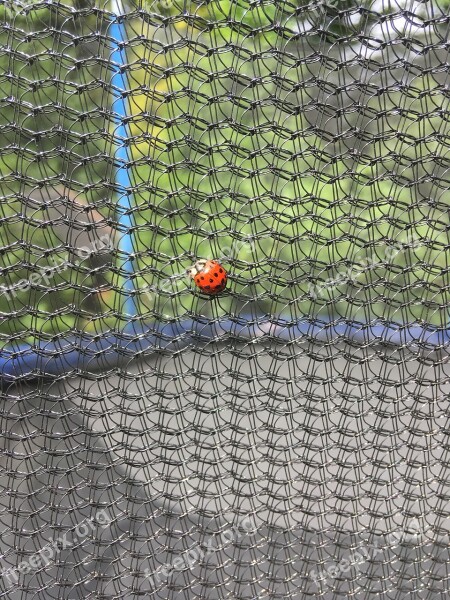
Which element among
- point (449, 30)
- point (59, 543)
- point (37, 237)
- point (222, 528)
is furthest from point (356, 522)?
point (37, 237)

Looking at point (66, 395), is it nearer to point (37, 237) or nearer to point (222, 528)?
point (222, 528)

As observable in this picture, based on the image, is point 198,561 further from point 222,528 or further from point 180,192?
point 180,192

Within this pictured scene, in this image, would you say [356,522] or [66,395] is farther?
[356,522]

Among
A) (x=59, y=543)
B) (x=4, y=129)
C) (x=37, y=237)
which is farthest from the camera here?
(x=37, y=237)

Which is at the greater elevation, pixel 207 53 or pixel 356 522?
pixel 207 53

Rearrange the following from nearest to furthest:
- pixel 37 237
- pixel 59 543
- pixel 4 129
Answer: pixel 4 129
pixel 59 543
pixel 37 237

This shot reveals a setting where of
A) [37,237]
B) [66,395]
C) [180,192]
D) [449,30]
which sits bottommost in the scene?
[66,395]
